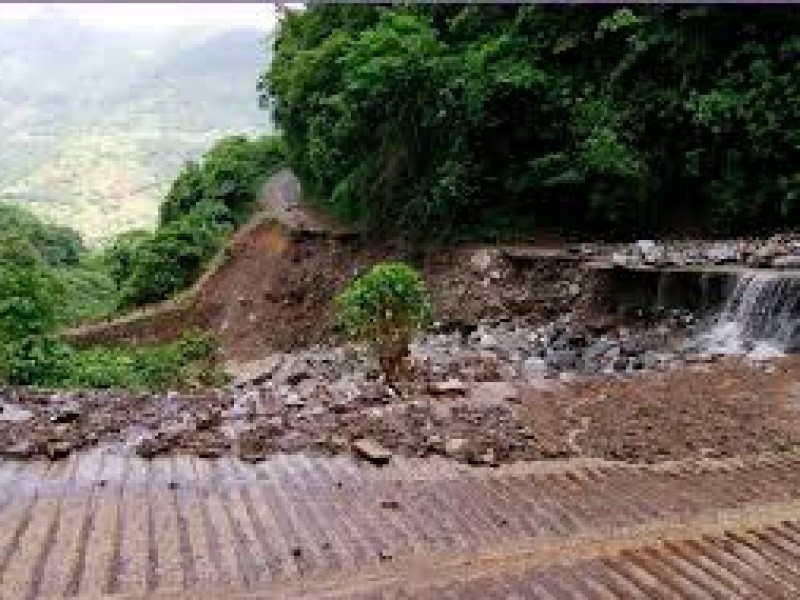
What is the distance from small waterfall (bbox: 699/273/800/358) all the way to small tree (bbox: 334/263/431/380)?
11.8 feet

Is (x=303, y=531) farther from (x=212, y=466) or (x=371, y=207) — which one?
(x=371, y=207)

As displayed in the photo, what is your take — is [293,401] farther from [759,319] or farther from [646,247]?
[646,247]

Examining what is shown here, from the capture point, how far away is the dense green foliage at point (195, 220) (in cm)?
2903

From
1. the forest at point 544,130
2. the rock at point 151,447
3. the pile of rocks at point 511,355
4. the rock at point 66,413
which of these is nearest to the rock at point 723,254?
the pile of rocks at point 511,355

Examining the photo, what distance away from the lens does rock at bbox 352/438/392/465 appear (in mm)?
7336

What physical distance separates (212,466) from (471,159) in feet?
48.8

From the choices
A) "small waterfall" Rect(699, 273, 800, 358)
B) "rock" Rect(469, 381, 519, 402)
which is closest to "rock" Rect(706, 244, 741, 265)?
"small waterfall" Rect(699, 273, 800, 358)

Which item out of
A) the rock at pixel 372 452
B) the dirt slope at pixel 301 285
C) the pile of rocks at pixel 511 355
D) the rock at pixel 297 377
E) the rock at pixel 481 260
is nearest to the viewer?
the rock at pixel 372 452

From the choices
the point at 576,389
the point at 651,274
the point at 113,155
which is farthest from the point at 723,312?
the point at 113,155

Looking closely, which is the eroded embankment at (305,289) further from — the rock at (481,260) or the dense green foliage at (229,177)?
the dense green foliage at (229,177)

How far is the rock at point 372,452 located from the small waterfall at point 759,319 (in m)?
6.66

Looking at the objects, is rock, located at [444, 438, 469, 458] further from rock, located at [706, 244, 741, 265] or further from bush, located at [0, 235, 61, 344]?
bush, located at [0, 235, 61, 344]

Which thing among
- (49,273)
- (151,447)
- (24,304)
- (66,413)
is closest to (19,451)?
(151,447)

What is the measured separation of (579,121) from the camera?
20.8 metres
